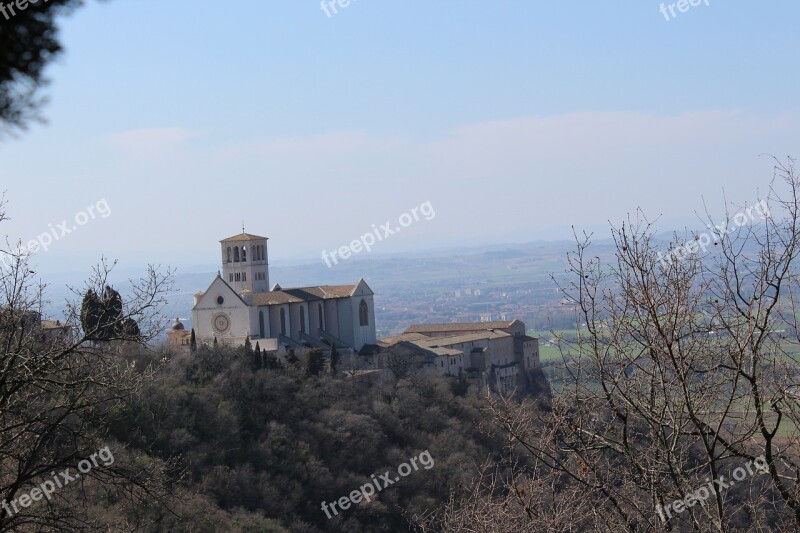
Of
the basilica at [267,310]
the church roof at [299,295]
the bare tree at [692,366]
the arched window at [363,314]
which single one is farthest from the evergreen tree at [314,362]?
the bare tree at [692,366]

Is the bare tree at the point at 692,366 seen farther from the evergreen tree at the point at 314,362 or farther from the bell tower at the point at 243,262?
the bell tower at the point at 243,262

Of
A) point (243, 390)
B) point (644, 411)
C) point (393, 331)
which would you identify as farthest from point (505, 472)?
point (393, 331)

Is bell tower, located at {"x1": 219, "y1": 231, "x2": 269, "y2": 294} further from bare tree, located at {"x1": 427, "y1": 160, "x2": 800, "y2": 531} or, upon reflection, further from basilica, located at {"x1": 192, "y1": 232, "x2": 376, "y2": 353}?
bare tree, located at {"x1": 427, "y1": 160, "x2": 800, "y2": 531}

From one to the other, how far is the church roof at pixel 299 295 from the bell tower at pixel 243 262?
1.58m

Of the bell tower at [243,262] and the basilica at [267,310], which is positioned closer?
the basilica at [267,310]

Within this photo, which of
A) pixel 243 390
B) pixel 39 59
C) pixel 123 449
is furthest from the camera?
pixel 243 390

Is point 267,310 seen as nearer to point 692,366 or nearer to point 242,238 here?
point 242,238

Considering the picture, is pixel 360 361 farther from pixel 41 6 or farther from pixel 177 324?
pixel 41 6

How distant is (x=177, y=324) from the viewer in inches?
1863

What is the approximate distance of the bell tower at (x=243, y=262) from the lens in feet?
167

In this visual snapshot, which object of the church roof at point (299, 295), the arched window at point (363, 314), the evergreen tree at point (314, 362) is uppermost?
the church roof at point (299, 295)

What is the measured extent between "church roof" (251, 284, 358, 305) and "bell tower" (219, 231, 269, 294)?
5.17 feet

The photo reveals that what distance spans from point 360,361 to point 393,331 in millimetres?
66349

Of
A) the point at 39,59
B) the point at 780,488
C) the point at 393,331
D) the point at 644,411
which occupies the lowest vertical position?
the point at 393,331
